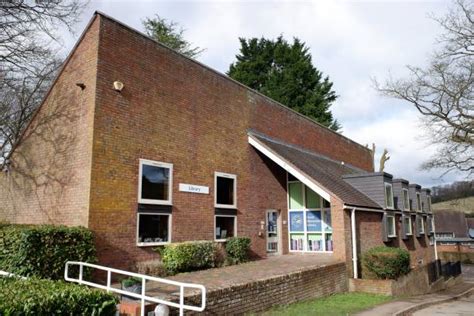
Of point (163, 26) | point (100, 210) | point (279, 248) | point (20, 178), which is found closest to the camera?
point (100, 210)

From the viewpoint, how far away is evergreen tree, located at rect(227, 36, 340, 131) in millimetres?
36781

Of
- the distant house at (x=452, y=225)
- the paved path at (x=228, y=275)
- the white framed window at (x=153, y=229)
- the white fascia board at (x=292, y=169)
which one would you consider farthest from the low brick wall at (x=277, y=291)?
the distant house at (x=452, y=225)

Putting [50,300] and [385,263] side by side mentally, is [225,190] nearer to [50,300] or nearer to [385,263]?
[385,263]

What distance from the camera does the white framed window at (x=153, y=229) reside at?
11.5 meters

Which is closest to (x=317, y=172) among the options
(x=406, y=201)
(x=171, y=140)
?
(x=171, y=140)

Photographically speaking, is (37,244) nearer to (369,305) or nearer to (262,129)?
(369,305)

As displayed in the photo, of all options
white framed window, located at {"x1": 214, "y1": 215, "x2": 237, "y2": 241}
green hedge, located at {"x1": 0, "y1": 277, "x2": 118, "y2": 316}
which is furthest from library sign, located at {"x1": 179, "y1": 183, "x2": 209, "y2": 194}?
green hedge, located at {"x1": 0, "y1": 277, "x2": 118, "y2": 316}

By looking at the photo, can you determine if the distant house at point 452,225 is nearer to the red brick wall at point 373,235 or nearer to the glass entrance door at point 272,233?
the red brick wall at point 373,235

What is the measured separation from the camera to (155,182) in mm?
12242

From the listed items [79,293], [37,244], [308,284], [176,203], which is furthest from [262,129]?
[79,293]

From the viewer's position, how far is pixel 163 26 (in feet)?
113

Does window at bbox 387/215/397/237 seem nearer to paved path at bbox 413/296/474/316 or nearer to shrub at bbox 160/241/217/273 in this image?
paved path at bbox 413/296/474/316

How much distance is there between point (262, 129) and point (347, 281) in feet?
23.6

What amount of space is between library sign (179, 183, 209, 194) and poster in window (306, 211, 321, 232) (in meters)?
6.06
